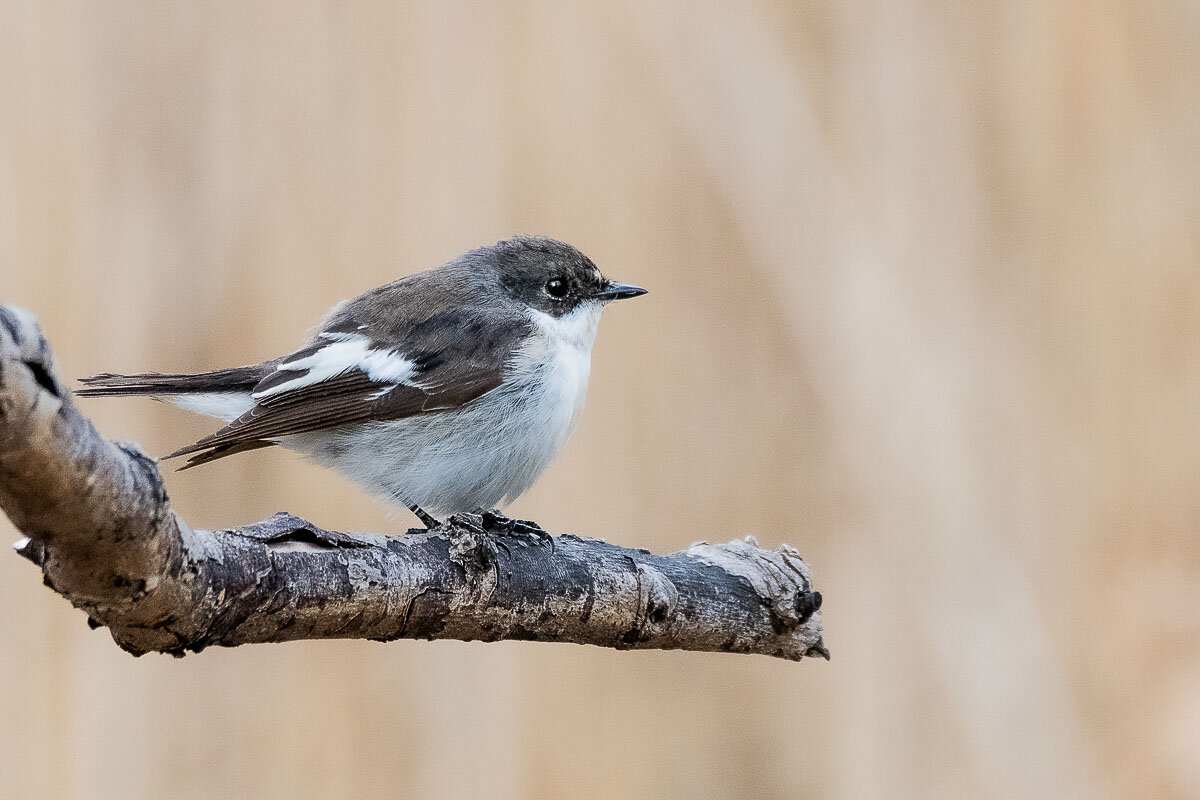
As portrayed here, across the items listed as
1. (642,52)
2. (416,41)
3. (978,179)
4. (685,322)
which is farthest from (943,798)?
(416,41)

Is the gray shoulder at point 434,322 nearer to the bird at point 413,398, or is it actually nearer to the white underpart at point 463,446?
the bird at point 413,398

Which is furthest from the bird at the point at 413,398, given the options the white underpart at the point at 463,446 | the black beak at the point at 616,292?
the black beak at the point at 616,292

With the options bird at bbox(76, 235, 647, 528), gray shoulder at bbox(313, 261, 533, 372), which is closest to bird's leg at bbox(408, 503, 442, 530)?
bird at bbox(76, 235, 647, 528)

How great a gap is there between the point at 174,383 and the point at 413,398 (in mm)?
561

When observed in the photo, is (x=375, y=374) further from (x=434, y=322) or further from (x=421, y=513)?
(x=421, y=513)

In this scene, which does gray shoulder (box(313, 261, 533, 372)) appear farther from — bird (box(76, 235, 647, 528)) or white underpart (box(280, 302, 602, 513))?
white underpart (box(280, 302, 602, 513))

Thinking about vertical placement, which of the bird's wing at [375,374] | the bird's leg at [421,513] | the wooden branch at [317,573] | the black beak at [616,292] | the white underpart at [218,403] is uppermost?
the black beak at [616,292]

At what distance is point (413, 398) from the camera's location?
8.80ft

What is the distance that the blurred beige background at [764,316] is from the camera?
3.32m

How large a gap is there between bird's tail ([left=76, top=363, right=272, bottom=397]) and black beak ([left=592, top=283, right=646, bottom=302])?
95 cm

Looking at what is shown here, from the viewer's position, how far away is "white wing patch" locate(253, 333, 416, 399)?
2668 millimetres

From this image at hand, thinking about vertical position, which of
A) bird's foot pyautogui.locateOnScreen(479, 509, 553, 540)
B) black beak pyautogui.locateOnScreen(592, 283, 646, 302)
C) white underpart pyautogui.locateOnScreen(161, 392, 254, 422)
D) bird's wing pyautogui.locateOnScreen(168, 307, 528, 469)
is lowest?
bird's foot pyautogui.locateOnScreen(479, 509, 553, 540)

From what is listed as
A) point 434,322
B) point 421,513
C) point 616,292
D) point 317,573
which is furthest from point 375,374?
point 317,573

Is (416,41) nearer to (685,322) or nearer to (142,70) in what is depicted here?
(142,70)
